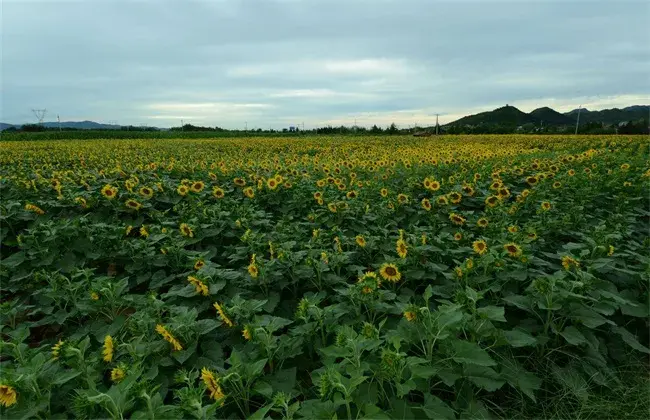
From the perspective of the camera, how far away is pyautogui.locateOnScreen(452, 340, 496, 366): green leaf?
1620 millimetres

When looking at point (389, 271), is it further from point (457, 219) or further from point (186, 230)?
point (186, 230)

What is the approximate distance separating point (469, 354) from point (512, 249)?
3.65 ft

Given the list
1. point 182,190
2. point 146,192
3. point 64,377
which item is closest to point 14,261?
point 146,192

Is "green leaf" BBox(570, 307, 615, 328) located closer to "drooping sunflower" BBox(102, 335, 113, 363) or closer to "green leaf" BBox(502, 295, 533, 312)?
"green leaf" BBox(502, 295, 533, 312)

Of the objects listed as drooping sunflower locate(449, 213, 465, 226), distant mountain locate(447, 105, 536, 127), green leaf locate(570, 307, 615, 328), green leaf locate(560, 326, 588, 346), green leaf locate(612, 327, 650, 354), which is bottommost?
green leaf locate(612, 327, 650, 354)

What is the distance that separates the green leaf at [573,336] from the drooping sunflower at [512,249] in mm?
549

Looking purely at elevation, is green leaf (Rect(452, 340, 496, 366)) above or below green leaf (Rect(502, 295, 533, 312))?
above

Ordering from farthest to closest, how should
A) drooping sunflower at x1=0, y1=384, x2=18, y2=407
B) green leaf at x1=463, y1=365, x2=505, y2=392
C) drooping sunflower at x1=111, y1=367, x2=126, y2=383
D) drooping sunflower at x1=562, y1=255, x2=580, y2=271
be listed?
1. drooping sunflower at x1=562, y1=255, x2=580, y2=271
2. green leaf at x1=463, y1=365, x2=505, y2=392
3. drooping sunflower at x1=111, y1=367, x2=126, y2=383
4. drooping sunflower at x1=0, y1=384, x2=18, y2=407

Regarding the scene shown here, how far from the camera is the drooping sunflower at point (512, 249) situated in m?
2.53

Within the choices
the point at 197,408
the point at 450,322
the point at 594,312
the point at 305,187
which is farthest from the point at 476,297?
the point at 305,187

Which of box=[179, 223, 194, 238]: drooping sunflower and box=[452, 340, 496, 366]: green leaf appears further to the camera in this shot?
box=[179, 223, 194, 238]: drooping sunflower

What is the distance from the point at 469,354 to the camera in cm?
167

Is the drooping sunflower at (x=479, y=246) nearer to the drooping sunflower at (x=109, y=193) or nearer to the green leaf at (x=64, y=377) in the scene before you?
the green leaf at (x=64, y=377)

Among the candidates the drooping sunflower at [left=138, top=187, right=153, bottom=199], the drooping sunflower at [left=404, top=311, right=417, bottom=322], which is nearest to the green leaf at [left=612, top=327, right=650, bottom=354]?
the drooping sunflower at [left=404, top=311, right=417, bottom=322]
